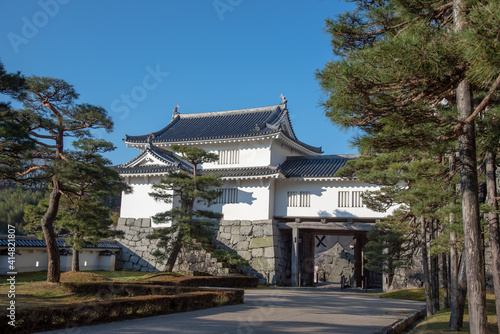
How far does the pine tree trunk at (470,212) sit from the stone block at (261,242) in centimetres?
1734

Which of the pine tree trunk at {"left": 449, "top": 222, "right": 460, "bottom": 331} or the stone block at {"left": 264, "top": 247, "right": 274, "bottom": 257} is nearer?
the pine tree trunk at {"left": 449, "top": 222, "right": 460, "bottom": 331}

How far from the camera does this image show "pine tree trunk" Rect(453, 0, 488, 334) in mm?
6492

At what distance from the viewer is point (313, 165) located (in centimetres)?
2497

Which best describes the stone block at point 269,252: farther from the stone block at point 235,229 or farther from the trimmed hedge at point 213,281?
the trimmed hedge at point 213,281

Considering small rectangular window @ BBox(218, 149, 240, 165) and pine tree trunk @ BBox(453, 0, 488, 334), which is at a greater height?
small rectangular window @ BBox(218, 149, 240, 165)

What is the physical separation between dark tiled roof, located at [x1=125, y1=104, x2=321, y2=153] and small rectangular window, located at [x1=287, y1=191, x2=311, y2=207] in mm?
3562

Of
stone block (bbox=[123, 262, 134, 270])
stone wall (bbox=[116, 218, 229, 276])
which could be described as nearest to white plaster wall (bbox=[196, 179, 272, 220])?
stone wall (bbox=[116, 218, 229, 276])

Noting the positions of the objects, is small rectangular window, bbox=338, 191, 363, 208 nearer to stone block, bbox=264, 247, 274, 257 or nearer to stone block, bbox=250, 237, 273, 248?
stone block, bbox=250, 237, 273, 248

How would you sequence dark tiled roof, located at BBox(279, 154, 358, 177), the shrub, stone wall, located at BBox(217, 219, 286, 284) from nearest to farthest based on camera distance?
the shrub < stone wall, located at BBox(217, 219, 286, 284) < dark tiled roof, located at BBox(279, 154, 358, 177)

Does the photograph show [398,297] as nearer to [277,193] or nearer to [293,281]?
[293,281]

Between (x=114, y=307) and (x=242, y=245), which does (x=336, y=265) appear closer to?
(x=242, y=245)

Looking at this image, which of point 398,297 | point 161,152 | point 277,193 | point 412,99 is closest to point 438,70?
point 412,99

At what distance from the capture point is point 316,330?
28.2 feet

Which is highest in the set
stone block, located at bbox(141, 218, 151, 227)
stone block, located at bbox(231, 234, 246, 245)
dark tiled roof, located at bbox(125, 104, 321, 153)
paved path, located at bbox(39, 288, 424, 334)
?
dark tiled roof, located at bbox(125, 104, 321, 153)
